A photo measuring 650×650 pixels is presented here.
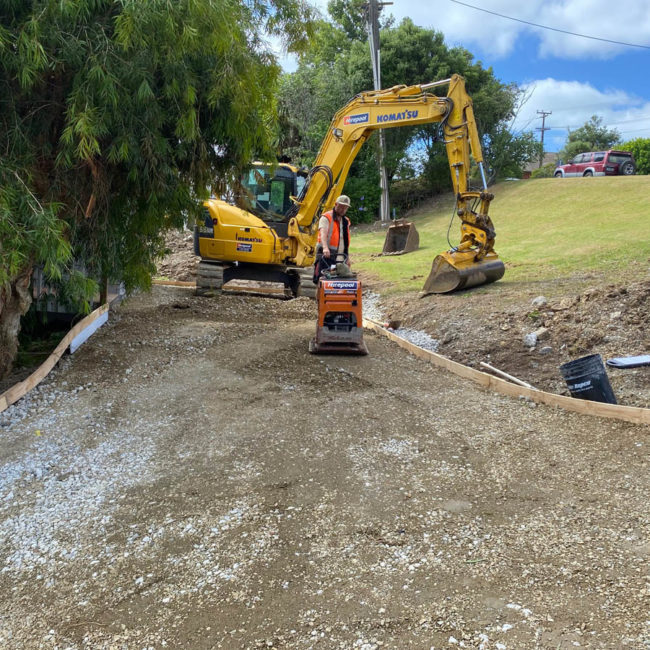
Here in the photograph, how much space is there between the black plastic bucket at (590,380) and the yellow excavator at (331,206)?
5085 mm

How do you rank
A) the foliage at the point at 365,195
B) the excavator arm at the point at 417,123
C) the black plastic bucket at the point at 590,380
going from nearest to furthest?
the black plastic bucket at the point at 590,380 → the excavator arm at the point at 417,123 → the foliage at the point at 365,195

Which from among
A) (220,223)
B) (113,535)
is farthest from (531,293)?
→ (113,535)

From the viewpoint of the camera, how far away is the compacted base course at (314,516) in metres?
3.08

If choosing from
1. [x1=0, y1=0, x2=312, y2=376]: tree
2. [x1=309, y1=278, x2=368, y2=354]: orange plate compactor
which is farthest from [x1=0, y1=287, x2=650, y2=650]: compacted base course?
[x1=0, y1=0, x2=312, y2=376]: tree

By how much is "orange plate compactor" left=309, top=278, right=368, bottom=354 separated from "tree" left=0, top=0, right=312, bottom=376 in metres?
1.82

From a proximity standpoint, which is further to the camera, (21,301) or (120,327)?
(120,327)

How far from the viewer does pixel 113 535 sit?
3.94m

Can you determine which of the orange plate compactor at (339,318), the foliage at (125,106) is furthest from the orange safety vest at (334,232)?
the foliage at (125,106)

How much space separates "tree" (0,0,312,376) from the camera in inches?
183

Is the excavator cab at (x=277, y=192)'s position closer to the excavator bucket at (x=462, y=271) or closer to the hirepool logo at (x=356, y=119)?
the hirepool logo at (x=356, y=119)

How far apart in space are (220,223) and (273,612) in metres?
9.47

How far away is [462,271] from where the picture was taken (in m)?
10.9

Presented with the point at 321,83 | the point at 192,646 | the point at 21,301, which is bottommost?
the point at 192,646

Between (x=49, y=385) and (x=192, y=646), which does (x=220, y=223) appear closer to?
(x=49, y=385)
